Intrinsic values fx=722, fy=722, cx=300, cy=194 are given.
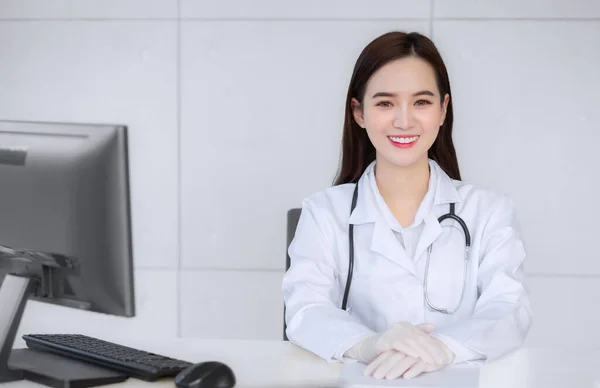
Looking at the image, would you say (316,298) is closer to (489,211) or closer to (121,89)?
(489,211)

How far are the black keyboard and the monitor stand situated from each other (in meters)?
0.01

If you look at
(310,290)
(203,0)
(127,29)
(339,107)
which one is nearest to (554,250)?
(339,107)

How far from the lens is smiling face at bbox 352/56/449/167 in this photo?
1.91 meters

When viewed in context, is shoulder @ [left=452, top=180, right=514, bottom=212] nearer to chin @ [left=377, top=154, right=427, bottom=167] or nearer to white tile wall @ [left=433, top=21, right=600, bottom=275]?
chin @ [left=377, top=154, right=427, bottom=167]

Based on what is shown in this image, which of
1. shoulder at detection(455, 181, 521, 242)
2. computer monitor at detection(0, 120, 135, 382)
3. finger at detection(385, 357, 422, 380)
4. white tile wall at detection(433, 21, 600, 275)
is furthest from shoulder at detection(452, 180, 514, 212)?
computer monitor at detection(0, 120, 135, 382)

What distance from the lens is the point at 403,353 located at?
1418mm

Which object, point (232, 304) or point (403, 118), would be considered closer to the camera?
point (403, 118)

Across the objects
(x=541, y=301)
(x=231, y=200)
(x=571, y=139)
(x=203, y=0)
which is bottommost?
(x=541, y=301)

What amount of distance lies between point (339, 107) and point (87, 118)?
3.36 ft

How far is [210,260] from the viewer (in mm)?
2949

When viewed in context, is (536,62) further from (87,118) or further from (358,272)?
(87,118)

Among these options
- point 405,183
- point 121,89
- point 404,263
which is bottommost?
point 404,263

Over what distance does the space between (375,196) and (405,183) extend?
9 cm

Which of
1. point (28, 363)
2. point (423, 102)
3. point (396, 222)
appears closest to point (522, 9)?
point (423, 102)
